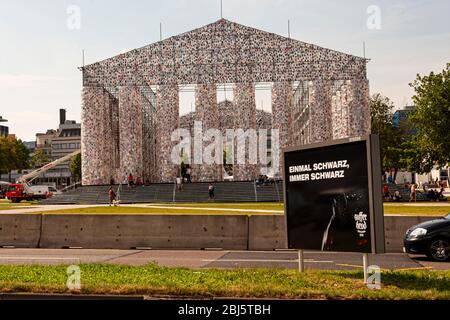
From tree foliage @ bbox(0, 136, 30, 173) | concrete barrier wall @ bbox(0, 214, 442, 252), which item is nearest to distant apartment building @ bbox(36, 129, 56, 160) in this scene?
tree foliage @ bbox(0, 136, 30, 173)

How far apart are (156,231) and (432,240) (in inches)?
315

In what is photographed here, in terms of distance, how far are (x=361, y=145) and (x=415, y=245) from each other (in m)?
5.77

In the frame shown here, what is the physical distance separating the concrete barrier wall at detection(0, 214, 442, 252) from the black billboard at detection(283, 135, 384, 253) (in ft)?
21.8

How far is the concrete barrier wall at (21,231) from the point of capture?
19.0 meters

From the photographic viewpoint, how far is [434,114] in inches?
1871

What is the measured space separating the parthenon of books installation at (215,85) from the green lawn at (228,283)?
47630 mm

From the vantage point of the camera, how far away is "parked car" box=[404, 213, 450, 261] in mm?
14250

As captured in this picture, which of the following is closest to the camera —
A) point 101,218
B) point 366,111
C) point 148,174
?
point 101,218

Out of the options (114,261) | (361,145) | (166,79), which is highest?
(166,79)

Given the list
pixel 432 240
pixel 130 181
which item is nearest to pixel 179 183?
pixel 130 181
